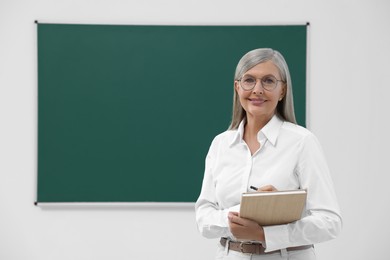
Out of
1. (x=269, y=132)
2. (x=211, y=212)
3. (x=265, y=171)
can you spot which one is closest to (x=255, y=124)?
(x=269, y=132)

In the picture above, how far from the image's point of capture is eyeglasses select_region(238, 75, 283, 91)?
157 cm

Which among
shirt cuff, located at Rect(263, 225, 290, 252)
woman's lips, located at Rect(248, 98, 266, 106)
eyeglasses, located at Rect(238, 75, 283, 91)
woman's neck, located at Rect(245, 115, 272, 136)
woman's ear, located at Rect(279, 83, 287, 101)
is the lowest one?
shirt cuff, located at Rect(263, 225, 290, 252)

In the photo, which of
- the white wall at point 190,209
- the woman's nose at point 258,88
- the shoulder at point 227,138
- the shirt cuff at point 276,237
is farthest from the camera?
the white wall at point 190,209

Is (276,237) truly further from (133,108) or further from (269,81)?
(133,108)

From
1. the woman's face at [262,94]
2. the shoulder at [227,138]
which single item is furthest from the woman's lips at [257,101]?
the shoulder at [227,138]

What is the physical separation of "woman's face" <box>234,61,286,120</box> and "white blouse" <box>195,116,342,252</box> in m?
0.06

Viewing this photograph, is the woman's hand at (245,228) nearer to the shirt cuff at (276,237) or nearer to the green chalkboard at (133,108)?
the shirt cuff at (276,237)

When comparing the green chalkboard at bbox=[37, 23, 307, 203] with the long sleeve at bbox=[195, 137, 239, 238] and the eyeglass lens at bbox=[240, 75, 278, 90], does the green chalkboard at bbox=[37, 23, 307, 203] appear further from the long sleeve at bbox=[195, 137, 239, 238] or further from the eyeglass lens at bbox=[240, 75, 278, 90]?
the eyeglass lens at bbox=[240, 75, 278, 90]

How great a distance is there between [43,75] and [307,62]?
1.99 m

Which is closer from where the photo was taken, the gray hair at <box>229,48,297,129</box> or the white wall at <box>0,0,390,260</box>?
the gray hair at <box>229,48,297,129</box>

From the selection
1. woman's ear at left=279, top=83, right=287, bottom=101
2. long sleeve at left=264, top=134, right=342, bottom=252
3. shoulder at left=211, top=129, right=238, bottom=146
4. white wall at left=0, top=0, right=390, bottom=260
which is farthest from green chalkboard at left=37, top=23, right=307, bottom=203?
long sleeve at left=264, top=134, right=342, bottom=252

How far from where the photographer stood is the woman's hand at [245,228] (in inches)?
57.1

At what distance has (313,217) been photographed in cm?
145

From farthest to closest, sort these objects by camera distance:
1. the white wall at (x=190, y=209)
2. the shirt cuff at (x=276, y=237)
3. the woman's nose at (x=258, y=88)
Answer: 1. the white wall at (x=190, y=209)
2. the woman's nose at (x=258, y=88)
3. the shirt cuff at (x=276, y=237)
